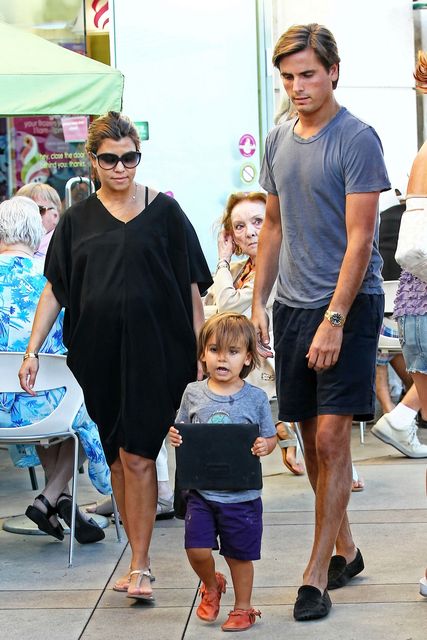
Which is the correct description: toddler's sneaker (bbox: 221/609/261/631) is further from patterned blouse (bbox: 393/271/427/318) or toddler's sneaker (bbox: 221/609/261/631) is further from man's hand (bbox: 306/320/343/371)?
patterned blouse (bbox: 393/271/427/318)

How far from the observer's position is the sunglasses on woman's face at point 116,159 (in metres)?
5.09

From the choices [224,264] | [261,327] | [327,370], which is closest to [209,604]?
[327,370]

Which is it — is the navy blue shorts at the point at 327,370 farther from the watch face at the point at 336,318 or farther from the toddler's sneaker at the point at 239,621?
the toddler's sneaker at the point at 239,621

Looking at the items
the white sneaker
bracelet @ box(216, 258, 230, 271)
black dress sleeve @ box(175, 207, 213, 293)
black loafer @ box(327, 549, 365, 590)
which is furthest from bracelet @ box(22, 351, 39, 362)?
the white sneaker

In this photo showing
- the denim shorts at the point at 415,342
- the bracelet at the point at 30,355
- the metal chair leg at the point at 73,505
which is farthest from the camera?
the metal chair leg at the point at 73,505

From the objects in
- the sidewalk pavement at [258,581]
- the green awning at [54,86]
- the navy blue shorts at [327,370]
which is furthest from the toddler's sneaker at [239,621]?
the green awning at [54,86]

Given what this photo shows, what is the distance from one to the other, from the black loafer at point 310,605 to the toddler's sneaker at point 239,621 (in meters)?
0.19

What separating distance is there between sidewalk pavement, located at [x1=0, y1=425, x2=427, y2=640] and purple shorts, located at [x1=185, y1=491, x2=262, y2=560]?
307 mm

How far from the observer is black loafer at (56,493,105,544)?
6074mm

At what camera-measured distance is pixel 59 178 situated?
11523 millimetres

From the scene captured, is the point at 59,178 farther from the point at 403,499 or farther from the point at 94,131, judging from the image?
the point at 94,131

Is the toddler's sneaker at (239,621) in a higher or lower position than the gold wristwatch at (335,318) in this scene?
lower

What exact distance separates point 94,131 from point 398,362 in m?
4.55

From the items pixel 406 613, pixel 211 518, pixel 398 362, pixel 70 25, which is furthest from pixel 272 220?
pixel 70 25
